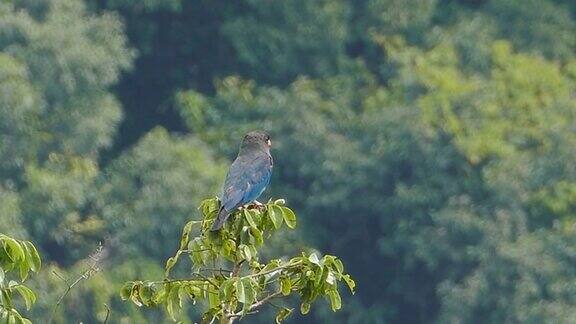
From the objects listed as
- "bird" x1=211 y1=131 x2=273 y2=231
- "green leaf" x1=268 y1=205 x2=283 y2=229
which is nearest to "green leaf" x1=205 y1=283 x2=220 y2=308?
"green leaf" x1=268 y1=205 x2=283 y2=229

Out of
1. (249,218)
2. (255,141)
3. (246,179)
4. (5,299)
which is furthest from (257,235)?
(255,141)

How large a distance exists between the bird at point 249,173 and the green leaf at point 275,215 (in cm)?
78

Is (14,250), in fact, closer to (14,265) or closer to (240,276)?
(14,265)

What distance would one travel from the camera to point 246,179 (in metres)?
9.88

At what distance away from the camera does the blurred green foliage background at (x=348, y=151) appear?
1124 inches

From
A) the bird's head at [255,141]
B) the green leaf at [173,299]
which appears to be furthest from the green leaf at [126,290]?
the bird's head at [255,141]

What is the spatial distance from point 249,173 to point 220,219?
2.10 m

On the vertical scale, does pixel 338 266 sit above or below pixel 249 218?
above

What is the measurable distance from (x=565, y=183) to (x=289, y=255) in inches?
143

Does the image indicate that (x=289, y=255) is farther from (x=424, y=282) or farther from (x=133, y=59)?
(x=133, y=59)

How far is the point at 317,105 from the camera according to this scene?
106ft

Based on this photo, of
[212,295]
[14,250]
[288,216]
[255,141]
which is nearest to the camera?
[14,250]

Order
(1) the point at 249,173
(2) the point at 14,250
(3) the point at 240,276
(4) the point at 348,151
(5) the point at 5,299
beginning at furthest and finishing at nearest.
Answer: (4) the point at 348,151 → (1) the point at 249,173 → (3) the point at 240,276 → (2) the point at 14,250 → (5) the point at 5,299

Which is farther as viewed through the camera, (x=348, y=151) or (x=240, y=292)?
(x=348, y=151)
